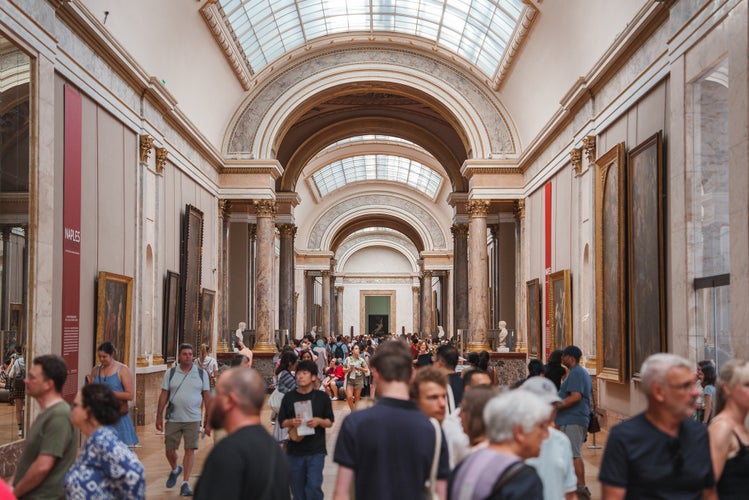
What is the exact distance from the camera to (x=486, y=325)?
27891 millimetres

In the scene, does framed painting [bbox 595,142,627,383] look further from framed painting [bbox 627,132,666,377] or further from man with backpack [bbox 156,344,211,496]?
man with backpack [bbox 156,344,211,496]

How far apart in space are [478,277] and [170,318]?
9.99 m

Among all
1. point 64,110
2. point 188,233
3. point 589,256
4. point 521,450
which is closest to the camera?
point 521,450

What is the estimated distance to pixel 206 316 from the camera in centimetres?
2597

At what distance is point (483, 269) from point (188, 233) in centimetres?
913

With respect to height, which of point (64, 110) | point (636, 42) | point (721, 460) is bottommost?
point (721, 460)

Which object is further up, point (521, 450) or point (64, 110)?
point (64, 110)

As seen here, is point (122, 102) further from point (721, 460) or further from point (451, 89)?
point (721, 460)

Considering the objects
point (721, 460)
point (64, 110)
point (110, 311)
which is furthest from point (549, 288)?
point (721, 460)

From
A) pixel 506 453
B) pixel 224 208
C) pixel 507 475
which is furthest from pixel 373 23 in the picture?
pixel 507 475

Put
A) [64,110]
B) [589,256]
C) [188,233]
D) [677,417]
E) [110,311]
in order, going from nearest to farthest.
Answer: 1. [677,417]
2. [64,110]
3. [110,311]
4. [589,256]
5. [188,233]

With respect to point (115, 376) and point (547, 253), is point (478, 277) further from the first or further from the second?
point (115, 376)

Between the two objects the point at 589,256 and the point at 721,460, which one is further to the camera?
the point at 589,256

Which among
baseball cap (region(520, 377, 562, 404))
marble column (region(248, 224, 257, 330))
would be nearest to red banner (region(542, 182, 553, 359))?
marble column (region(248, 224, 257, 330))
